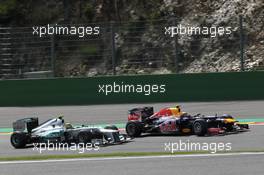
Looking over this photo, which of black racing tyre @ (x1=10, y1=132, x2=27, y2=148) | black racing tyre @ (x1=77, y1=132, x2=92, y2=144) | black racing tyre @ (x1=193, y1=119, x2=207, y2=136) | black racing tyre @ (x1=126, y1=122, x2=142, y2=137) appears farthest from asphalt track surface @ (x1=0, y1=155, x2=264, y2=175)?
black racing tyre @ (x1=126, y1=122, x2=142, y2=137)

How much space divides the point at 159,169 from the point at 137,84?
1088 cm

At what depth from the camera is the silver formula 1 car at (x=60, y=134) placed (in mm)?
13617

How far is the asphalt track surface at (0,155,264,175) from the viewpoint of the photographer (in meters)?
10.1

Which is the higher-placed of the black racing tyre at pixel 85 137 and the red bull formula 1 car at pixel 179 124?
the red bull formula 1 car at pixel 179 124

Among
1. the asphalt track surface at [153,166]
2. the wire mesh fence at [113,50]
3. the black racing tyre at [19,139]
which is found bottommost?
the asphalt track surface at [153,166]

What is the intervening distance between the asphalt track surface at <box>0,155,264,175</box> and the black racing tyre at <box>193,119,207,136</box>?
2.59m

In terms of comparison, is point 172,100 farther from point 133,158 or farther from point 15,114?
point 133,158

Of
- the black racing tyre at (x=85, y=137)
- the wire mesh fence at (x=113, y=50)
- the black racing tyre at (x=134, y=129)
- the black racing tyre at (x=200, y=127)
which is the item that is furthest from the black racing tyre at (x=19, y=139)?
the wire mesh fence at (x=113, y=50)

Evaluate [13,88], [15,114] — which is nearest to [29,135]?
[15,114]

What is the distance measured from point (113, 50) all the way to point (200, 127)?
312 inches

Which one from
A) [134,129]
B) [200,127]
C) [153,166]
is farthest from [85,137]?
[153,166]

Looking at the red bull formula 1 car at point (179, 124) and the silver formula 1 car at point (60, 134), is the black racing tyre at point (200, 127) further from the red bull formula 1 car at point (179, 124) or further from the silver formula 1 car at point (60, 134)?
the silver formula 1 car at point (60, 134)

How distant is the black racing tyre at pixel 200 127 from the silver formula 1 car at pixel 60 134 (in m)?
1.47

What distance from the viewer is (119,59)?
23281 mm
